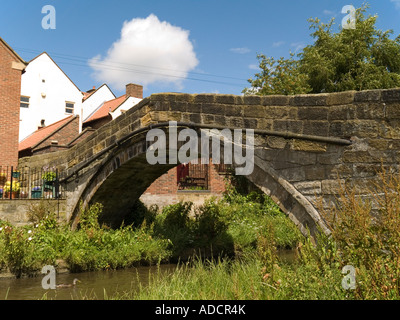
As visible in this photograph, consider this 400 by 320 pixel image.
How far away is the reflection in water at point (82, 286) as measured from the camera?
23.2 feet

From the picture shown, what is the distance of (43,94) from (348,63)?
59.1 feet

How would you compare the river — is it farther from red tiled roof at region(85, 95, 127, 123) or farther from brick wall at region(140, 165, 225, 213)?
red tiled roof at region(85, 95, 127, 123)

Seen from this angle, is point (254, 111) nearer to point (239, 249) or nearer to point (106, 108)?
point (239, 249)

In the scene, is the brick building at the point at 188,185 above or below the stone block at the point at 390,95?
below

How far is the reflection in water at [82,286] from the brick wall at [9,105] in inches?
327

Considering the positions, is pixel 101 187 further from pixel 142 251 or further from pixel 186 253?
pixel 186 253

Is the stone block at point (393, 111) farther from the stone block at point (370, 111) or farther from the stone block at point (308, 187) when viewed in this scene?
the stone block at point (308, 187)

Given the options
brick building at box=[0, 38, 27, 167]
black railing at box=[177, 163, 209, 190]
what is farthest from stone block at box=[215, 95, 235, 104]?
brick building at box=[0, 38, 27, 167]

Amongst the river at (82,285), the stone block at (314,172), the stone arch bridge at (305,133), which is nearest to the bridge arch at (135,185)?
the stone arch bridge at (305,133)

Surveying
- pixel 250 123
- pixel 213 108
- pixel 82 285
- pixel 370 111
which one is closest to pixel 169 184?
pixel 82 285

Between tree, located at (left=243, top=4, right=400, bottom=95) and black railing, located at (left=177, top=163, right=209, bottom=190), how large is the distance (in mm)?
4240

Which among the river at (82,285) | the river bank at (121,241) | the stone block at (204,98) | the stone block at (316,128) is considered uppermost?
the stone block at (204,98)

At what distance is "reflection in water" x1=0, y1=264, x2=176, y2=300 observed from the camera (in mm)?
7070

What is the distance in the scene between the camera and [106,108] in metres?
28.1
